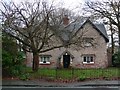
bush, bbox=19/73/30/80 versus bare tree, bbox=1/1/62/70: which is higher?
bare tree, bbox=1/1/62/70

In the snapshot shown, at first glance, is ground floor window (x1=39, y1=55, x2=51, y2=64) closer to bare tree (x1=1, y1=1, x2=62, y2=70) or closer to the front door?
the front door

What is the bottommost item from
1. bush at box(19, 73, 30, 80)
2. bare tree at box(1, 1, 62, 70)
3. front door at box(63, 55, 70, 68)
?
bush at box(19, 73, 30, 80)

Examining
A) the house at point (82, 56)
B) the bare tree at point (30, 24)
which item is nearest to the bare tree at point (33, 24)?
the bare tree at point (30, 24)

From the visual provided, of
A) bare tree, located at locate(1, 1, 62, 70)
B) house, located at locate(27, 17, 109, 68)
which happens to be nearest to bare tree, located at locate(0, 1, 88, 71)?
bare tree, located at locate(1, 1, 62, 70)

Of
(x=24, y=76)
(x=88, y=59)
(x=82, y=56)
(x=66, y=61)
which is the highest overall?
(x=82, y=56)

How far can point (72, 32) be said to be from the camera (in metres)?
31.9

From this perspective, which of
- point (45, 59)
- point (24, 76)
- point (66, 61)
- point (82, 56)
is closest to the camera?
point (24, 76)

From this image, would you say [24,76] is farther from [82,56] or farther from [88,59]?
[88,59]

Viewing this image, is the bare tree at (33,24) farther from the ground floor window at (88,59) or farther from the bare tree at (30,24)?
the ground floor window at (88,59)

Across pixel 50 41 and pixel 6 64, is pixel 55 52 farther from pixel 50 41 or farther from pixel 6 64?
pixel 6 64

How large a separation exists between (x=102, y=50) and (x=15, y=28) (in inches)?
867

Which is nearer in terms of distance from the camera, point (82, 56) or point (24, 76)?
point (24, 76)

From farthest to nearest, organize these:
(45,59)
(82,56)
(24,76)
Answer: (45,59) < (82,56) < (24,76)

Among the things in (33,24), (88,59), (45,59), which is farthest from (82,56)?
(33,24)
